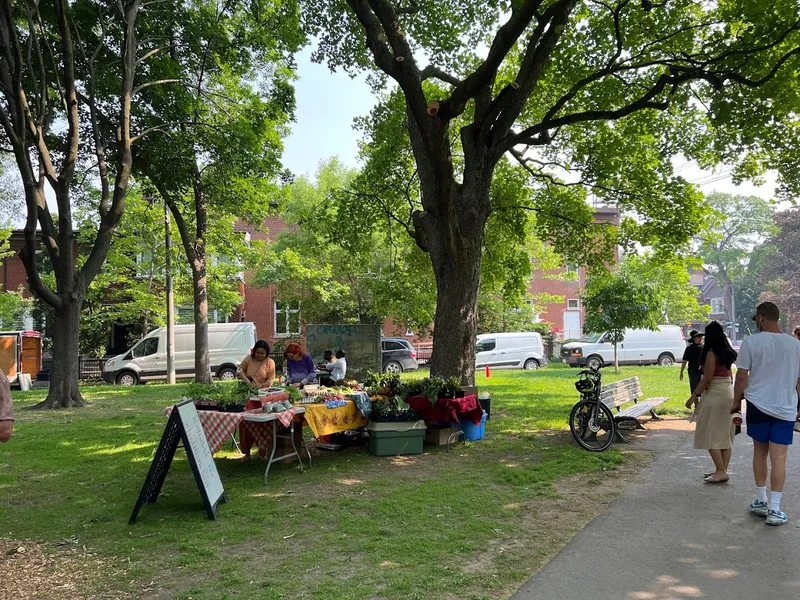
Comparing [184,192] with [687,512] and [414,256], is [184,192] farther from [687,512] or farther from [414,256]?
[687,512]

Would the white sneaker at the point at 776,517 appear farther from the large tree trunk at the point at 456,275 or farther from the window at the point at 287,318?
the window at the point at 287,318

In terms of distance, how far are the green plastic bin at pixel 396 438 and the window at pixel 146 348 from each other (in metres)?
18.3

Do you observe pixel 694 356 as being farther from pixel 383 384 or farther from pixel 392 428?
pixel 392 428

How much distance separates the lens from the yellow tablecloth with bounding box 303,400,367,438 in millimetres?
6977

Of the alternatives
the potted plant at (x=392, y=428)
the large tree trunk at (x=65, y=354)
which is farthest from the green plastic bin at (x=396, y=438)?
the large tree trunk at (x=65, y=354)

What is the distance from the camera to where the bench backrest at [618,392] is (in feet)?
29.0

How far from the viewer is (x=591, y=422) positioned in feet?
27.5

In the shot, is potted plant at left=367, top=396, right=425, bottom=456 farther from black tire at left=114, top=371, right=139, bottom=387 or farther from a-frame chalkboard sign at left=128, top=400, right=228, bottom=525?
black tire at left=114, top=371, right=139, bottom=387

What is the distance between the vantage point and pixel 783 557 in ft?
13.6

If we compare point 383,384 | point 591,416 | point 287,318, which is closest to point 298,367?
point 383,384

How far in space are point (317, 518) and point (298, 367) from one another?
5.50 m

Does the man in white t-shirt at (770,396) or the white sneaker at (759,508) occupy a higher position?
A: the man in white t-shirt at (770,396)

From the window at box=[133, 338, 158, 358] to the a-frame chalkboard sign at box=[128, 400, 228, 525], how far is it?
767 inches

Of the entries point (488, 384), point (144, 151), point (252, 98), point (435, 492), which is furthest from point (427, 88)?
point (435, 492)
